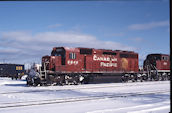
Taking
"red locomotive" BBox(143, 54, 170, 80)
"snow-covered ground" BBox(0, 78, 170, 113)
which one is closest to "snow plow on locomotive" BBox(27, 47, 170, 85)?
"red locomotive" BBox(143, 54, 170, 80)

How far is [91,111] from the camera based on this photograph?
308 inches

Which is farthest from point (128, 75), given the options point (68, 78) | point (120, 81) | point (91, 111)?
point (91, 111)

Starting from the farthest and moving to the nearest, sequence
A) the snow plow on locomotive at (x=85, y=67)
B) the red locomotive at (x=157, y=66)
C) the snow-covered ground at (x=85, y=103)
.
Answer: the red locomotive at (x=157, y=66) < the snow plow on locomotive at (x=85, y=67) < the snow-covered ground at (x=85, y=103)

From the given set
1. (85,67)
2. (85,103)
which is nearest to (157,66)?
(85,67)

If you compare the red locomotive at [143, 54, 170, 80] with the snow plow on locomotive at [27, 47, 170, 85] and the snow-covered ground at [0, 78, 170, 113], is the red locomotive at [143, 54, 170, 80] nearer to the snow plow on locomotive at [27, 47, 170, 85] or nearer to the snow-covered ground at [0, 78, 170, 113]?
the snow plow on locomotive at [27, 47, 170, 85]

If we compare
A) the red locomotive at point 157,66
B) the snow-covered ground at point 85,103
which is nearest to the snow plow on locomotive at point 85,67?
the red locomotive at point 157,66

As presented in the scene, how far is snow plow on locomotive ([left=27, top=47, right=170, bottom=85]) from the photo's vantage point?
20742 mm

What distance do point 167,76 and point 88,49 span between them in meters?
15.9

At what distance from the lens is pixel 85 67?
23.0 meters

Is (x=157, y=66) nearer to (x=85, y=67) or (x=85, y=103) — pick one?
(x=85, y=67)

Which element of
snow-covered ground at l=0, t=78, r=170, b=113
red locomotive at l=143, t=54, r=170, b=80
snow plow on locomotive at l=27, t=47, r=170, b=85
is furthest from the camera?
red locomotive at l=143, t=54, r=170, b=80

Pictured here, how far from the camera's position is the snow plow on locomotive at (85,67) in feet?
68.1

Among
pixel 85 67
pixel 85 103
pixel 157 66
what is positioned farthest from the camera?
pixel 157 66

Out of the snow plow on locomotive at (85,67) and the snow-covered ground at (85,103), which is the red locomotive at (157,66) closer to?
the snow plow on locomotive at (85,67)
